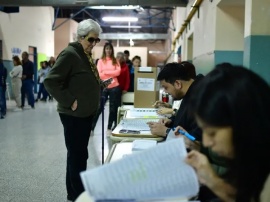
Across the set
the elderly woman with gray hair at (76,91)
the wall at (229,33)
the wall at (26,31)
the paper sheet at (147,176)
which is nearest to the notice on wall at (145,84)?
the wall at (229,33)

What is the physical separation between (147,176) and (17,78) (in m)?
7.78

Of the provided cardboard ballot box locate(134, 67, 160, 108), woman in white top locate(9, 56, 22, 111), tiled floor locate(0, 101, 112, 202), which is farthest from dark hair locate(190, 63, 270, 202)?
woman in white top locate(9, 56, 22, 111)

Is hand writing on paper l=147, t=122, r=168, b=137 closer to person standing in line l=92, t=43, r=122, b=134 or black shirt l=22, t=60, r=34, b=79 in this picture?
person standing in line l=92, t=43, r=122, b=134

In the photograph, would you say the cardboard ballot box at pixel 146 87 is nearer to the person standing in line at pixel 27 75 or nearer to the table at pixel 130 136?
the table at pixel 130 136

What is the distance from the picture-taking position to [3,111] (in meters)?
7.11

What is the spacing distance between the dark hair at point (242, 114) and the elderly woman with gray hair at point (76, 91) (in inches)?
60.3

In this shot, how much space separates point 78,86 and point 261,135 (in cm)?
168

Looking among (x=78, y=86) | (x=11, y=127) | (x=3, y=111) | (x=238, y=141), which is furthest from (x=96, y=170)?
(x=3, y=111)

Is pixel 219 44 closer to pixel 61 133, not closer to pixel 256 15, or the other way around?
pixel 256 15

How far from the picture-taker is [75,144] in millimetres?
2395

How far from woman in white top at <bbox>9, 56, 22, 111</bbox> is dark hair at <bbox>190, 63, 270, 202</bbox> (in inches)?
302

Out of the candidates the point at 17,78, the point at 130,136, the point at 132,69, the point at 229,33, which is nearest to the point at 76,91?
the point at 130,136

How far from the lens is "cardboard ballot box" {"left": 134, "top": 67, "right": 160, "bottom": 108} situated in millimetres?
4078

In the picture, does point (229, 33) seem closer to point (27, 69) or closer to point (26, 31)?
point (27, 69)
